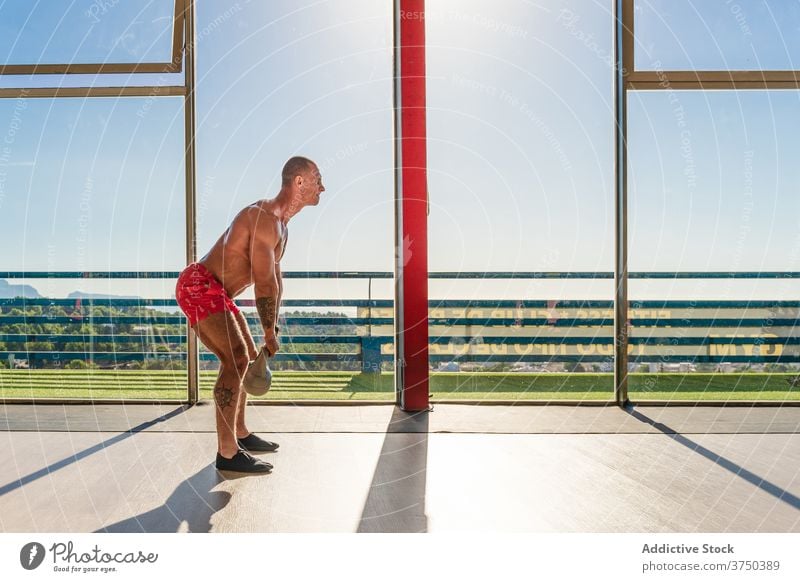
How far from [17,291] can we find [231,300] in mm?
2317

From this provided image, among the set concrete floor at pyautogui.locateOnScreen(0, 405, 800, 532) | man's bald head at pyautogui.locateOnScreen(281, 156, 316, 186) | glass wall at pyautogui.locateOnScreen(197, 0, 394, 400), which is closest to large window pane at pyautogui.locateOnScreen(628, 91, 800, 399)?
Answer: concrete floor at pyautogui.locateOnScreen(0, 405, 800, 532)

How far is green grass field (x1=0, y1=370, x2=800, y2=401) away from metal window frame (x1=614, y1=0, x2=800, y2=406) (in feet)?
0.92

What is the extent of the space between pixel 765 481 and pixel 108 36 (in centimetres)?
392

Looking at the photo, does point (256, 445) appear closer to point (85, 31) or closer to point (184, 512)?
→ point (184, 512)

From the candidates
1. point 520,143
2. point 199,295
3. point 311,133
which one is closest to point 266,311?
point 199,295

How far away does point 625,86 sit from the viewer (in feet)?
10.7

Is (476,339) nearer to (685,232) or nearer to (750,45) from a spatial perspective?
(685,232)

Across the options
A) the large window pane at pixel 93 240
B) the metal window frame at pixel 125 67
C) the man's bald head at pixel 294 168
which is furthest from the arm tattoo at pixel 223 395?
the metal window frame at pixel 125 67

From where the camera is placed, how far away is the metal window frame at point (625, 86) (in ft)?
10.5

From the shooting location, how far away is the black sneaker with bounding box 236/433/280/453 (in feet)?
7.54

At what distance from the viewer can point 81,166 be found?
3432 mm

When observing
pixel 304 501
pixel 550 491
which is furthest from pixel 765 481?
pixel 304 501

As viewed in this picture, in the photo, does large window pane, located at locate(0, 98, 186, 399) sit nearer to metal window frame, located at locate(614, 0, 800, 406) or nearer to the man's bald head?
the man's bald head

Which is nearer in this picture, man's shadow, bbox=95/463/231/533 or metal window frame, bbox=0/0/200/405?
man's shadow, bbox=95/463/231/533
